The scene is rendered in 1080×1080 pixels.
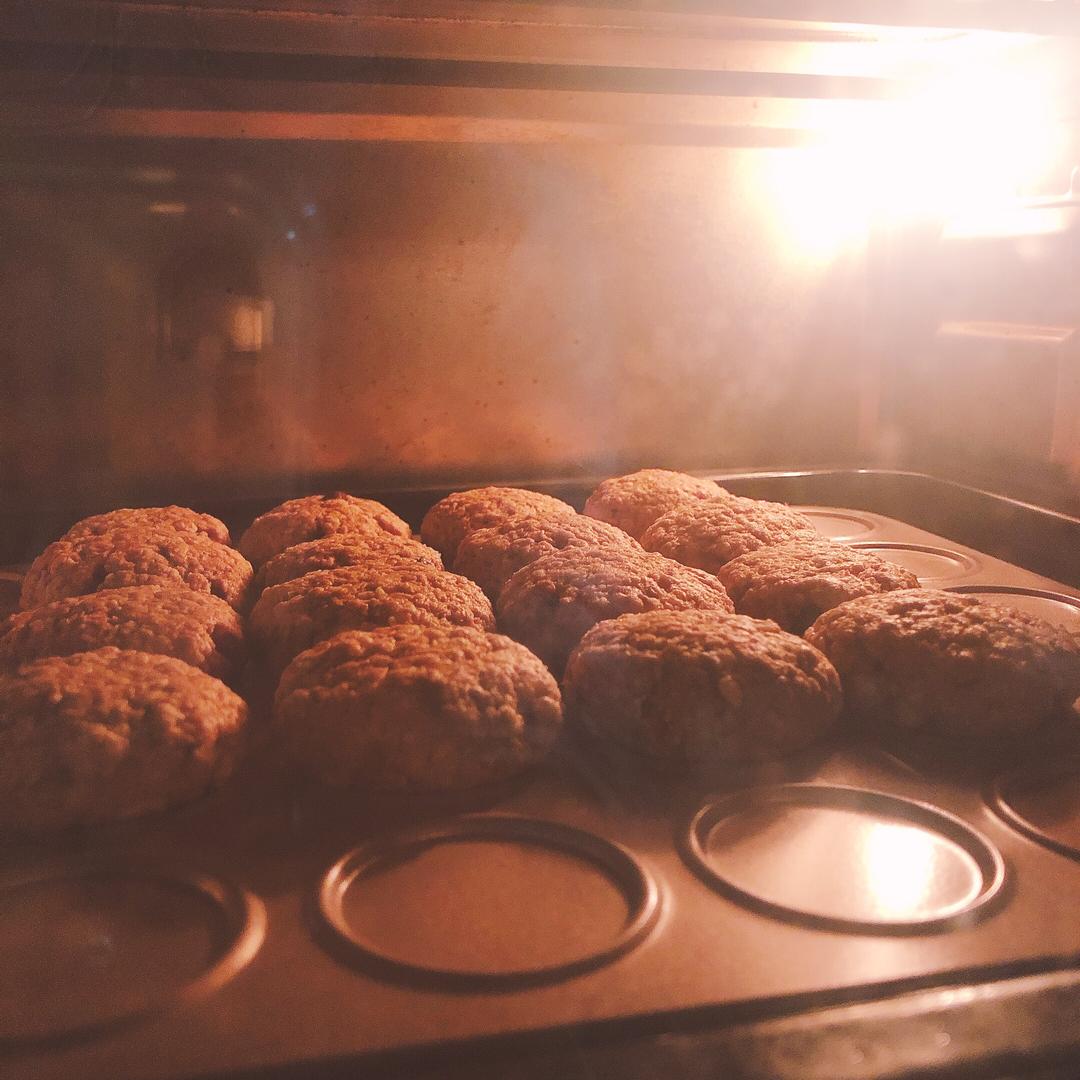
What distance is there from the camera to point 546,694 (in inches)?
43.5

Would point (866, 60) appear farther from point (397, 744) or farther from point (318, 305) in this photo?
point (397, 744)

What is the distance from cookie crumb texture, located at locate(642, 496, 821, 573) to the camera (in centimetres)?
166

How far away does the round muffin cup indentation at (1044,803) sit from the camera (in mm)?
961

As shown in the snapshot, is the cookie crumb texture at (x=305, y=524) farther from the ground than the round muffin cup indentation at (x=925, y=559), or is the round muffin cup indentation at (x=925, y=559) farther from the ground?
the cookie crumb texture at (x=305, y=524)

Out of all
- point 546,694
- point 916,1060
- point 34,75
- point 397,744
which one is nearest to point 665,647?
point 546,694

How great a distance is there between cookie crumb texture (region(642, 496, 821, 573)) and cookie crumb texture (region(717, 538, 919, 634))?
0.26ft

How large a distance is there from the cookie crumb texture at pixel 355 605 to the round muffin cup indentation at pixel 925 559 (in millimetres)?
762

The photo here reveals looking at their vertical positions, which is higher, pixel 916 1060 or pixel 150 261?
pixel 150 261

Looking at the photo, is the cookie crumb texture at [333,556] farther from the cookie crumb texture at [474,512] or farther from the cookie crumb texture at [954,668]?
the cookie crumb texture at [954,668]

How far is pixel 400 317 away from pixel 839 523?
92cm

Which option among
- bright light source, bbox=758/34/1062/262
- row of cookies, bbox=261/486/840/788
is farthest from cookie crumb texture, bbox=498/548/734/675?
bright light source, bbox=758/34/1062/262

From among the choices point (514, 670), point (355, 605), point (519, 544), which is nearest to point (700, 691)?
point (514, 670)

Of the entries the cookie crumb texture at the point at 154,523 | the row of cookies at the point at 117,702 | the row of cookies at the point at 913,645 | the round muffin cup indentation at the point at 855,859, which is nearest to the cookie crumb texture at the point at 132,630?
the row of cookies at the point at 117,702

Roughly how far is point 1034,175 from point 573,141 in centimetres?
83
